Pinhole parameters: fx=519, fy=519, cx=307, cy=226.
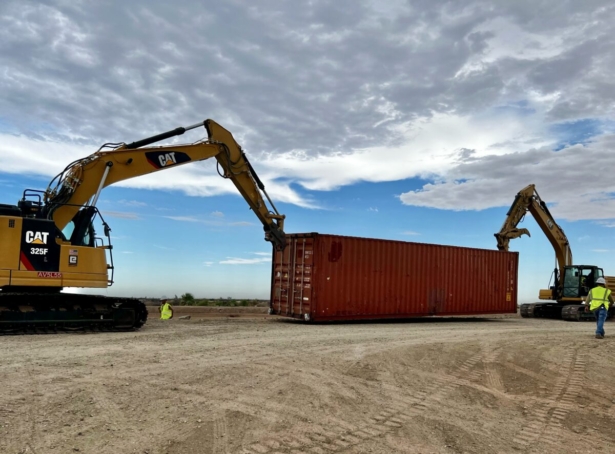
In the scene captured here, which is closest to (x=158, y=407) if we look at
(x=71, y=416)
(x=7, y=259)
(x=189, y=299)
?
(x=71, y=416)

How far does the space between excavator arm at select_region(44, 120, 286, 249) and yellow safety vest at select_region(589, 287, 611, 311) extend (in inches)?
390

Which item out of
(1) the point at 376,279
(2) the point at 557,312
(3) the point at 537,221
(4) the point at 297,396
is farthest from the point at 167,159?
(2) the point at 557,312

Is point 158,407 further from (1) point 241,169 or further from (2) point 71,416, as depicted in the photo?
(1) point 241,169

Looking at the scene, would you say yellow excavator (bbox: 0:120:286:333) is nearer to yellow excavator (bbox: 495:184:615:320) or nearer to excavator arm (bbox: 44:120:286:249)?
excavator arm (bbox: 44:120:286:249)

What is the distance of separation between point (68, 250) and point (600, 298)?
45.7 ft

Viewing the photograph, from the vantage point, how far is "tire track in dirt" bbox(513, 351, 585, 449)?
6.50 m

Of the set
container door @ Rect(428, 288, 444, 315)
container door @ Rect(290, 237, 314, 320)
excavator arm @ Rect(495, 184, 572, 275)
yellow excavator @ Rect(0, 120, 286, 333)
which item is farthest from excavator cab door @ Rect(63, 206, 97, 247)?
excavator arm @ Rect(495, 184, 572, 275)

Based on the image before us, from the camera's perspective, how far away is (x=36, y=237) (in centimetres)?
1168

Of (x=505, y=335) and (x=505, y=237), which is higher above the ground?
(x=505, y=237)

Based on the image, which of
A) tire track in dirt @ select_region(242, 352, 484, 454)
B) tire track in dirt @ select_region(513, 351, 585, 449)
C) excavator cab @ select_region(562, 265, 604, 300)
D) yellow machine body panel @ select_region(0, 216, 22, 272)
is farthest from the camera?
excavator cab @ select_region(562, 265, 604, 300)

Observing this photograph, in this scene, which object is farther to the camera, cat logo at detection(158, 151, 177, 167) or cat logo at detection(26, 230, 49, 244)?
cat logo at detection(158, 151, 177, 167)

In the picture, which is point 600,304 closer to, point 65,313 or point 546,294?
point 546,294

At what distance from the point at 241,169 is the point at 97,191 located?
4.94 metres

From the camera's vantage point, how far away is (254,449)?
5270 mm
